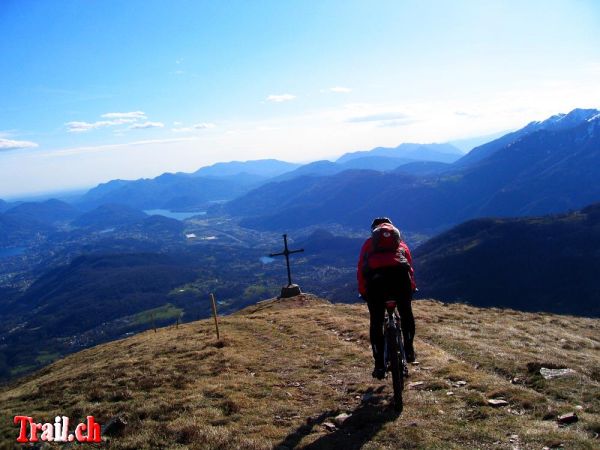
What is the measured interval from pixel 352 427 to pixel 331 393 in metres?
2.74

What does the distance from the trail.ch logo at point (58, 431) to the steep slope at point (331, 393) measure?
390mm

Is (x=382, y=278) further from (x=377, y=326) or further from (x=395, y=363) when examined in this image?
(x=395, y=363)

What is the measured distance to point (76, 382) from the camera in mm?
16938

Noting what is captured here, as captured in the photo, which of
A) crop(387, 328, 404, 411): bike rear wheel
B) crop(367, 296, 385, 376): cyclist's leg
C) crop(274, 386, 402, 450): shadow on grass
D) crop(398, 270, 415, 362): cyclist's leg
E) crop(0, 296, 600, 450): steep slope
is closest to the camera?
crop(274, 386, 402, 450): shadow on grass

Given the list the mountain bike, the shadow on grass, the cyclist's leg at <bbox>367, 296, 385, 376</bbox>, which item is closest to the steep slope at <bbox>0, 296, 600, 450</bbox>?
the shadow on grass

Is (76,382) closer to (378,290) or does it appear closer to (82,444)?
(82,444)

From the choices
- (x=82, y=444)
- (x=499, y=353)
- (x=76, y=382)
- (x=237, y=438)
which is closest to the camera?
(x=237, y=438)

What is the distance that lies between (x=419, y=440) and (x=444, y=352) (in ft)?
27.3

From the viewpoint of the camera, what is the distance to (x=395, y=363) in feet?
33.6

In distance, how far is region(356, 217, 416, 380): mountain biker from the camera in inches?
415

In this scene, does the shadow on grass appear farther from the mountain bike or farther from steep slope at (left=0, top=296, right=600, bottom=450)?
the mountain bike

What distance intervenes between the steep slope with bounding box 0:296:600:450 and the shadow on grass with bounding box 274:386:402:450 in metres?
0.04

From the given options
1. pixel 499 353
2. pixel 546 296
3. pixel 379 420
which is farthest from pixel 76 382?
pixel 546 296

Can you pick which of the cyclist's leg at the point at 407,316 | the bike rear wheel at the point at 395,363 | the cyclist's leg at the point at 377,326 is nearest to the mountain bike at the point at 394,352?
the bike rear wheel at the point at 395,363
